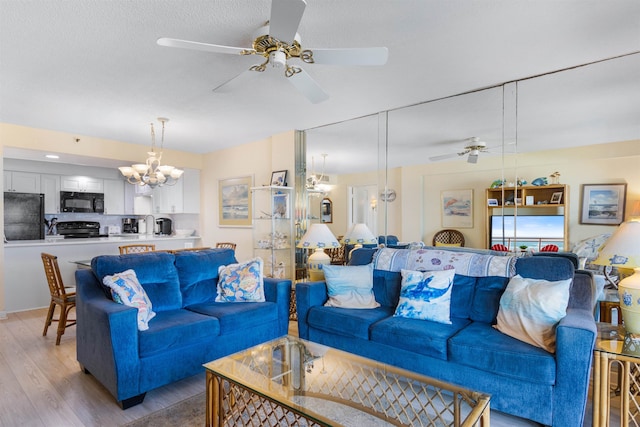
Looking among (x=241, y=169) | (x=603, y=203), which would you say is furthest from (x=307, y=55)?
(x=241, y=169)

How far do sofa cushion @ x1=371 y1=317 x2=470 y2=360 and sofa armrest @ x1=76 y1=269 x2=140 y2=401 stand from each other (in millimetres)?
1669

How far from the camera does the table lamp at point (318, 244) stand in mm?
3668

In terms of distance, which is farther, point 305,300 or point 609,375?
point 305,300

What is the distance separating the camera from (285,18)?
5.33 feet

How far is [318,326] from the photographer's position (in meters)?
2.86

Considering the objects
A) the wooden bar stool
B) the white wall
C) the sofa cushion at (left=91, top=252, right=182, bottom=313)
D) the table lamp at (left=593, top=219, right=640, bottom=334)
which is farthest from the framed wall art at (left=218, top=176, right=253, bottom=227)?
the table lamp at (left=593, top=219, right=640, bottom=334)

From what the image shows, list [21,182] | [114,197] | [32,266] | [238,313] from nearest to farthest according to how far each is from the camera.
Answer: [238,313]
[32,266]
[21,182]
[114,197]

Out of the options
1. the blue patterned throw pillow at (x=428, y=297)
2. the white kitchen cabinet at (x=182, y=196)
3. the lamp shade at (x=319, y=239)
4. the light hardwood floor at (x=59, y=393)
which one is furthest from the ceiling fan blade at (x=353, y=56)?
the white kitchen cabinet at (x=182, y=196)

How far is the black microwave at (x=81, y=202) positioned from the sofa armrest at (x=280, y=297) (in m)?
5.34

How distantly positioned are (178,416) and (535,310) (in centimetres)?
235

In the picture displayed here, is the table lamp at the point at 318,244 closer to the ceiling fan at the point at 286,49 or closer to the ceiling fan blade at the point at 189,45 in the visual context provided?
the ceiling fan at the point at 286,49

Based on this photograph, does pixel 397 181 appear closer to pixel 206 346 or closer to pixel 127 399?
pixel 206 346

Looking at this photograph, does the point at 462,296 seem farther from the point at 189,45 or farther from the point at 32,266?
the point at 32,266

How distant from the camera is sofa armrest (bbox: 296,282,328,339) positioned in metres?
3.00
